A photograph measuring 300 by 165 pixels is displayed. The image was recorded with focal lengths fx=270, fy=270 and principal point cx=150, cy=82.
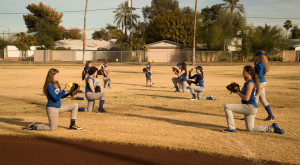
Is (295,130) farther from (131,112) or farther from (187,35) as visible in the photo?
(187,35)

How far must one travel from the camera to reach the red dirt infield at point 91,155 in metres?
5.32

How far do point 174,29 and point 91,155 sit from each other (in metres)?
57.5

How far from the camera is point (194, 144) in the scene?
6297mm

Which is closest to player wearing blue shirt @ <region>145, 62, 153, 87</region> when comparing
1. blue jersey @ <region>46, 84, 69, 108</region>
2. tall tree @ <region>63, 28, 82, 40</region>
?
blue jersey @ <region>46, 84, 69, 108</region>

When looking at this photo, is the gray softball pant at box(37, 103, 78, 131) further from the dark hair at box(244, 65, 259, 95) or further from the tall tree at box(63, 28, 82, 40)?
the tall tree at box(63, 28, 82, 40)

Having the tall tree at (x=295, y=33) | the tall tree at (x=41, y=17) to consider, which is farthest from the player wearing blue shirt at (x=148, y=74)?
the tall tree at (x=295, y=33)

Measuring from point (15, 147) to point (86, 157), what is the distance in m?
1.86

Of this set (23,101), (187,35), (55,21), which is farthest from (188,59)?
(55,21)

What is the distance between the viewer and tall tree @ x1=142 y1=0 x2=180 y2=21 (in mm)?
92812

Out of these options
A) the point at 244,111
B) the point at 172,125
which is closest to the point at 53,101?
the point at 172,125

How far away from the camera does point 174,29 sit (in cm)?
6116

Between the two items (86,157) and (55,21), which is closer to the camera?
(86,157)

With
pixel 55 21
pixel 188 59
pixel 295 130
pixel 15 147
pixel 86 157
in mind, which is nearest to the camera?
pixel 86 157

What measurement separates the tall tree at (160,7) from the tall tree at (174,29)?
3048 centimetres
